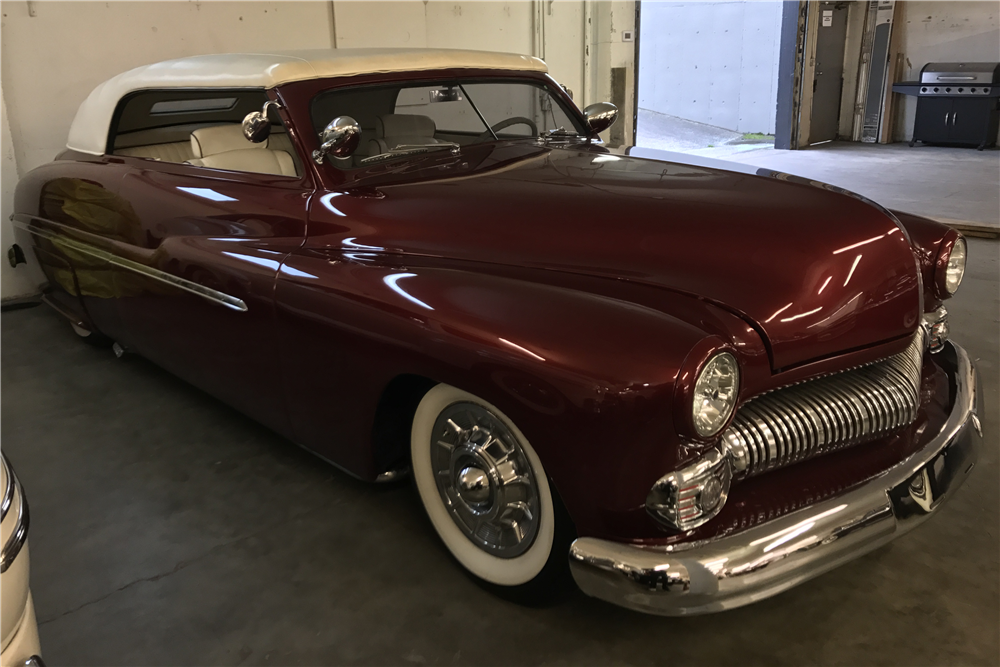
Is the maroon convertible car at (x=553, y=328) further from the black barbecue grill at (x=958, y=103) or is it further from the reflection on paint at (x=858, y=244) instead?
the black barbecue grill at (x=958, y=103)

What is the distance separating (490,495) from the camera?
189 cm

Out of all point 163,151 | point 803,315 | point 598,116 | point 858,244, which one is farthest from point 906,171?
point 803,315

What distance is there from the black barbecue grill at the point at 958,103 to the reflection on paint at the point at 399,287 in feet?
35.3

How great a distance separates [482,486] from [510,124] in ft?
5.37

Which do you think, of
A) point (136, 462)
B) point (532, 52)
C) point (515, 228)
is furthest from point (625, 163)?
point (532, 52)

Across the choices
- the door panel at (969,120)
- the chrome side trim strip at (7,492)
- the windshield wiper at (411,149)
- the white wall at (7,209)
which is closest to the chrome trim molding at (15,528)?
the chrome side trim strip at (7,492)

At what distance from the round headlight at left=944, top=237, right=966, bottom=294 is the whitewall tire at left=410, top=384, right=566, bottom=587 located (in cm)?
147

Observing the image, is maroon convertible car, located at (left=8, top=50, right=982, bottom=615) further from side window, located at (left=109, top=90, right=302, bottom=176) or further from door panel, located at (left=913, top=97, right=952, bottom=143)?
door panel, located at (left=913, top=97, right=952, bottom=143)

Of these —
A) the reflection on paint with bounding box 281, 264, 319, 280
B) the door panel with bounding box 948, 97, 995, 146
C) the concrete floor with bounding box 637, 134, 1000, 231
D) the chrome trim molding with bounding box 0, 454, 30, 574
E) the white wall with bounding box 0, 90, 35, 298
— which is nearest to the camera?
the chrome trim molding with bounding box 0, 454, 30, 574

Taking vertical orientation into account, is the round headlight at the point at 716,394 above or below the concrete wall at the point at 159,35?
below

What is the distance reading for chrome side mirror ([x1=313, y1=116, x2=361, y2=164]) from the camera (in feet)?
7.56

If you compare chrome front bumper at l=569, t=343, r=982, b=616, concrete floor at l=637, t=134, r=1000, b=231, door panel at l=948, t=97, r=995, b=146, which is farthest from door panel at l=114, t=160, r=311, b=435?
door panel at l=948, t=97, r=995, b=146

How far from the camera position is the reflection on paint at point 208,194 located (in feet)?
8.73

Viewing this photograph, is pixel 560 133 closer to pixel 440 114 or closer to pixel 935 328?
pixel 440 114
